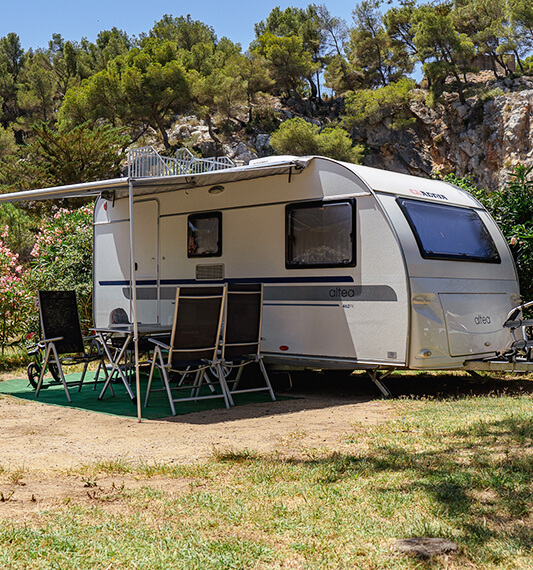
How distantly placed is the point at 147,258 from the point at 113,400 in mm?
2030

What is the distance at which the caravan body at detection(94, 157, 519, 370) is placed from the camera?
20.3 ft

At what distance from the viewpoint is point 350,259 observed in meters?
6.46

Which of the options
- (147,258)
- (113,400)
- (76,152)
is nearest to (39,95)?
(76,152)

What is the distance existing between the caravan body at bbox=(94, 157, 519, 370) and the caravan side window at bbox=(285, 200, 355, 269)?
0.03ft

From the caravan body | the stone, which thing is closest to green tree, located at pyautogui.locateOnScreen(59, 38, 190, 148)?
the caravan body

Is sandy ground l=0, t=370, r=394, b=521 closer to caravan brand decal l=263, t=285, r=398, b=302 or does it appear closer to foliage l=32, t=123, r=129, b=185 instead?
caravan brand decal l=263, t=285, r=398, b=302

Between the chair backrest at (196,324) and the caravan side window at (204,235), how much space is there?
→ 1603 millimetres

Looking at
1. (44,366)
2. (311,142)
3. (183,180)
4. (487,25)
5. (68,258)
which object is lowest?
(44,366)

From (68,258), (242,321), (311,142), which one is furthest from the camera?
(311,142)

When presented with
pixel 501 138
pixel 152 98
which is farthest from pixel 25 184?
pixel 501 138

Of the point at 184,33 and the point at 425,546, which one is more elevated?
the point at 184,33

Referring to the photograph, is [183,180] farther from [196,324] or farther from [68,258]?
[68,258]

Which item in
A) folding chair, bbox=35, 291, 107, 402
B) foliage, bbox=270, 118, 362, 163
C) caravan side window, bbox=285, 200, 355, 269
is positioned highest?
foliage, bbox=270, 118, 362, 163

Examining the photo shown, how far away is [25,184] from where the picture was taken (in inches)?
1048
